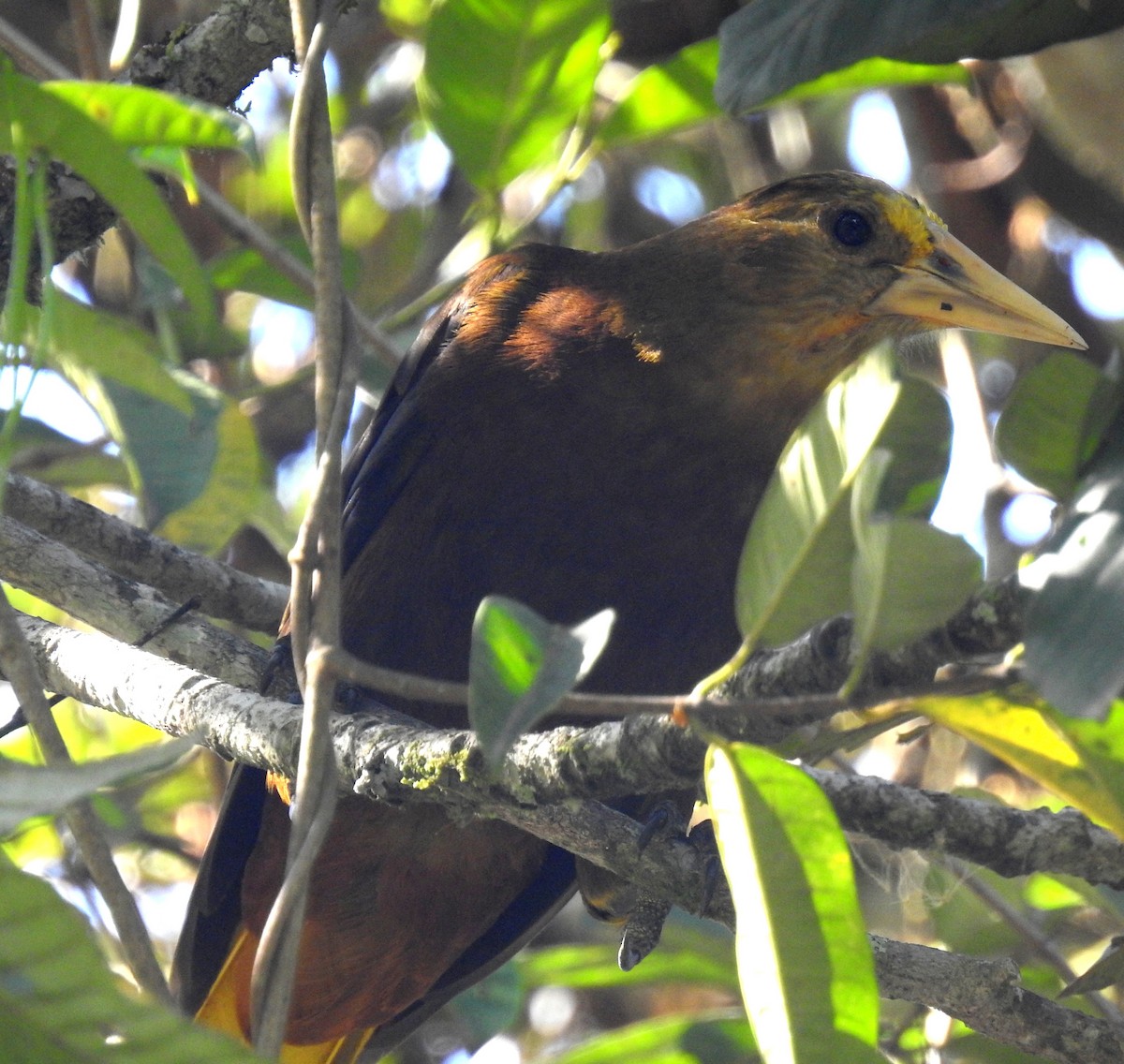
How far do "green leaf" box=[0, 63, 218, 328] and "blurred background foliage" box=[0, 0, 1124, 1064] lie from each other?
0.07 metres

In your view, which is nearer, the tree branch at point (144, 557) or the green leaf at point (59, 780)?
the green leaf at point (59, 780)

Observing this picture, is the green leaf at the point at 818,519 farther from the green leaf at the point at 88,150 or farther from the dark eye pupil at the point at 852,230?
Answer: the dark eye pupil at the point at 852,230

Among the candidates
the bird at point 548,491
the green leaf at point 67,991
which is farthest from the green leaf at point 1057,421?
the bird at point 548,491

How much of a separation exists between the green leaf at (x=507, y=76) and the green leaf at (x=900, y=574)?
1.41 metres

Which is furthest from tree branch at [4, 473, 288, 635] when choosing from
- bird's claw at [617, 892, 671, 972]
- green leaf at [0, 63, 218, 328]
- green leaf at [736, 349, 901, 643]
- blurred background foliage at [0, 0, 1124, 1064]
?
green leaf at [736, 349, 901, 643]

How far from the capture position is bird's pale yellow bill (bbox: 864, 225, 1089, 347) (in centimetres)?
223

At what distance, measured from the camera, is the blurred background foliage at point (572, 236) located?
208cm

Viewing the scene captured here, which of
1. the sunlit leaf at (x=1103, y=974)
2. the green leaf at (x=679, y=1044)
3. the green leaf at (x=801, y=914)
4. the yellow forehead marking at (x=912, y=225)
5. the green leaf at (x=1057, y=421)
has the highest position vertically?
the yellow forehead marking at (x=912, y=225)

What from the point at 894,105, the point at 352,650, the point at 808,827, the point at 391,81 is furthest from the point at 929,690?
the point at 391,81

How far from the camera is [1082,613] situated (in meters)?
0.95

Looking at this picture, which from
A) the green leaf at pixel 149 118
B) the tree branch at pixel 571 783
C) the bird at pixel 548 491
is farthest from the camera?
the bird at pixel 548 491

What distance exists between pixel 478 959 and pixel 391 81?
2.26m

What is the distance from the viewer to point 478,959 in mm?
2531

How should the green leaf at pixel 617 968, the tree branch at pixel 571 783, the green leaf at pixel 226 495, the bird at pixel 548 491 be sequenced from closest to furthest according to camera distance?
the tree branch at pixel 571 783
the bird at pixel 548 491
the green leaf at pixel 226 495
the green leaf at pixel 617 968
